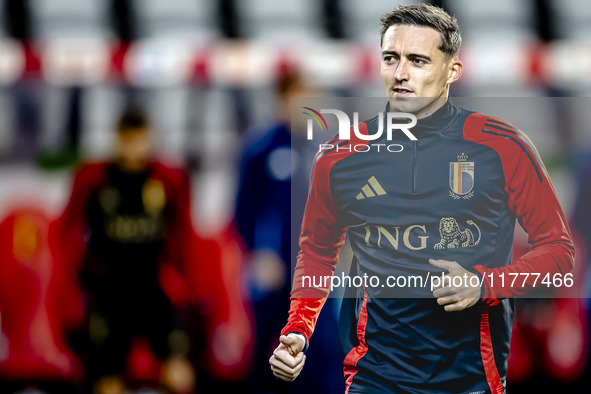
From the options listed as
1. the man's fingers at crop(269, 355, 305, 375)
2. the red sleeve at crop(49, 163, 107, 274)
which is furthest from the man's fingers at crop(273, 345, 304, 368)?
the red sleeve at crop(49, 163, 107, 274)

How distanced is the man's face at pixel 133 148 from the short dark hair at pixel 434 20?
175 centimetres

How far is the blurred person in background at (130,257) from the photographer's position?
7.86 feet

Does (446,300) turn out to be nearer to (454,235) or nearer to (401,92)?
(454,235)

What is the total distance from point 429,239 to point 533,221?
0.47 feet

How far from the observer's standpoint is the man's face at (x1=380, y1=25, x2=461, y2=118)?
0.78 meters

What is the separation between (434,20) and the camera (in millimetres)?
776

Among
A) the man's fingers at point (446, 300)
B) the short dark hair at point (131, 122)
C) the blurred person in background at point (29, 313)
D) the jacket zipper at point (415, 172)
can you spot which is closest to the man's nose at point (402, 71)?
the jacket zipper at point (415, 172)

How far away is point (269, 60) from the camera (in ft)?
12.4

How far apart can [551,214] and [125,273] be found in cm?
199

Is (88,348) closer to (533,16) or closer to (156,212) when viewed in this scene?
(156,212)

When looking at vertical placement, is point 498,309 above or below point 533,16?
below

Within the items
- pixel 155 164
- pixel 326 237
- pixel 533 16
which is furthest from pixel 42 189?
pixel 533 16

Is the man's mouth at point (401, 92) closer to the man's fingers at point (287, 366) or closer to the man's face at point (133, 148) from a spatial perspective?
the man's fingers at point (287, 366)

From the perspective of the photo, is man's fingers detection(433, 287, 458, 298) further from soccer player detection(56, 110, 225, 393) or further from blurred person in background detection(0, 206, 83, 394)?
blurred person in background detection(0, 206, 83, 394)
